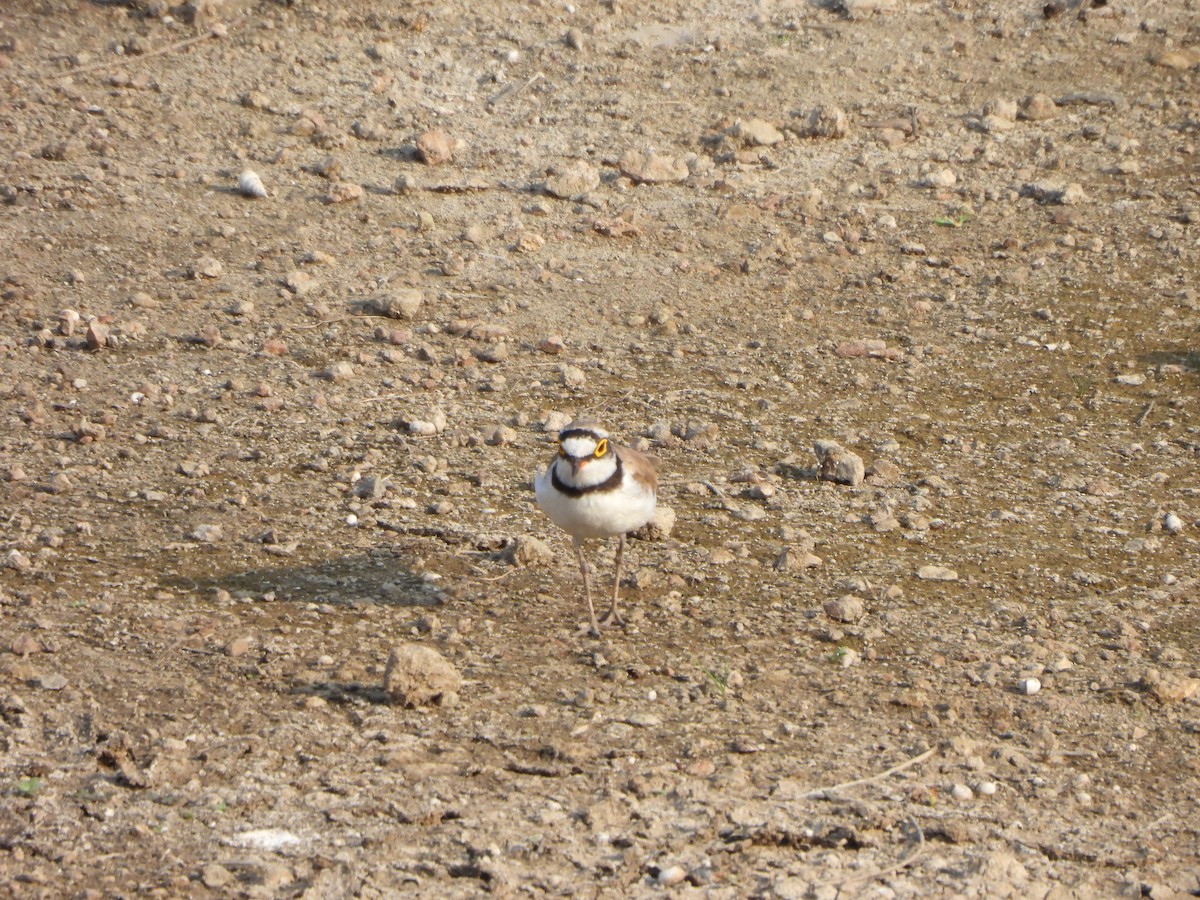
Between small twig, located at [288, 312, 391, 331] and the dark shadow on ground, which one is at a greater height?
the dark shadow on ground

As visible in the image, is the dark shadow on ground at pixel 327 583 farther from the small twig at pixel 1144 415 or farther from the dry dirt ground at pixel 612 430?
the small twig at pixel 1144 415

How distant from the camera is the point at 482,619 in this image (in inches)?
219

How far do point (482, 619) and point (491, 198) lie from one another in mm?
4140

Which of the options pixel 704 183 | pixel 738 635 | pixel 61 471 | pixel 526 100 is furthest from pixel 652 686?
pixel 526 100

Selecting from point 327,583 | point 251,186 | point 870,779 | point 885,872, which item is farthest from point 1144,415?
point 251,186

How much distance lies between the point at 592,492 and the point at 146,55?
255 inches

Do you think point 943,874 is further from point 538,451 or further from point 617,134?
point 617,134

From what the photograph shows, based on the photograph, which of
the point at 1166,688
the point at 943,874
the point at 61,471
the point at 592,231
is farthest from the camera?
the point at 592,231

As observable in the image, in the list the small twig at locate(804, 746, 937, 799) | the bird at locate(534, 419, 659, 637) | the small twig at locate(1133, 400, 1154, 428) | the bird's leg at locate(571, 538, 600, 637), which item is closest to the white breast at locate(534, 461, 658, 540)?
the bird at locate(534, 419, 659, 637)

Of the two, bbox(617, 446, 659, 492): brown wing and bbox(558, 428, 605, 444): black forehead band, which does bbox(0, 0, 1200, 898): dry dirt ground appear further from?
bbox(558, 428, 605, 444): black forehead band

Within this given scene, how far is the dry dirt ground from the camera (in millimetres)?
4418

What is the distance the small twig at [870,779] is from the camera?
4.50 m

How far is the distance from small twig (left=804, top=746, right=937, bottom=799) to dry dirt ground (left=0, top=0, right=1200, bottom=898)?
0.02 m

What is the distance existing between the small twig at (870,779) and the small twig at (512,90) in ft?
21.2
